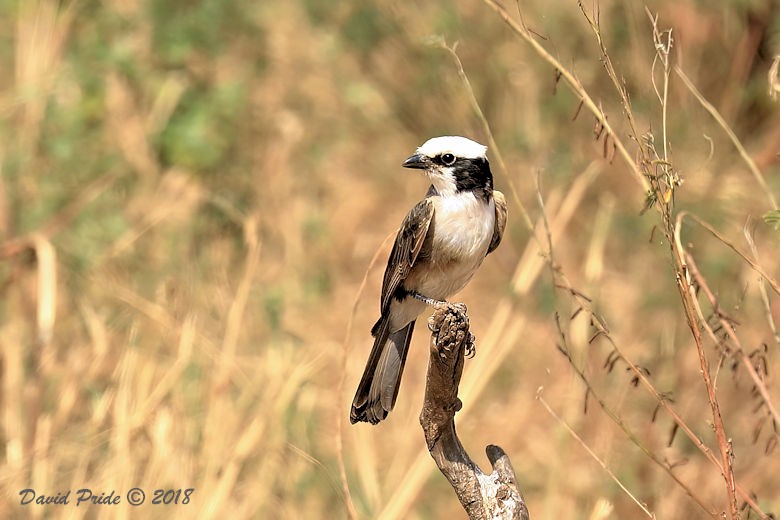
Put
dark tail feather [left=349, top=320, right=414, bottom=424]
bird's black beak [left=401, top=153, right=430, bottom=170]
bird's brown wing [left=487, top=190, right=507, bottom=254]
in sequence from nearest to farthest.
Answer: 1. dark tail feather [left=349, top=320, right=414, bottom=424]
2. bird's black beak [left=401, top=153, right=430, bottom=170]
3. bird's brown wing [left=487, top=190, right=507, bottom=254]

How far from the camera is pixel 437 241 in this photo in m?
4.05

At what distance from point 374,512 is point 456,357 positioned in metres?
1.84

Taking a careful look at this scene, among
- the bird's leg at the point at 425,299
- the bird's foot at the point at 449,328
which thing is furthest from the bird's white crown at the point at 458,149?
the bird's foot at the point at 449,328

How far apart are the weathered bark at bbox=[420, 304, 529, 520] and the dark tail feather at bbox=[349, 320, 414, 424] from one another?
1.82ft

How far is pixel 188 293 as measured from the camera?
5500mm

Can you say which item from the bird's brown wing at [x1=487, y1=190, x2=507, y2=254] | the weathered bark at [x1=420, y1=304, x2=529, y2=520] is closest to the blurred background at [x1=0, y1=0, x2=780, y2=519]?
the bird's brown wing at [x1=487, y1=190, x2=507, y2=254]

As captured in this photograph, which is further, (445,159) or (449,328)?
(445,159)

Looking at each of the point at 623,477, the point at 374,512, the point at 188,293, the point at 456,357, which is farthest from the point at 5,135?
the point at 456,357

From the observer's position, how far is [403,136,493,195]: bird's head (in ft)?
13.5

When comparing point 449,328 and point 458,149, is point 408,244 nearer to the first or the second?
point 458,149

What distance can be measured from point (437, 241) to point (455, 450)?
1.02 m

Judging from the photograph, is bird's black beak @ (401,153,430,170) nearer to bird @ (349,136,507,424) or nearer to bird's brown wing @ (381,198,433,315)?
bird @ (349,136,507,424)

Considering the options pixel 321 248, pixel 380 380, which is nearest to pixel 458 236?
pixel 380 380

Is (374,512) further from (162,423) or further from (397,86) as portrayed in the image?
(397,86)
